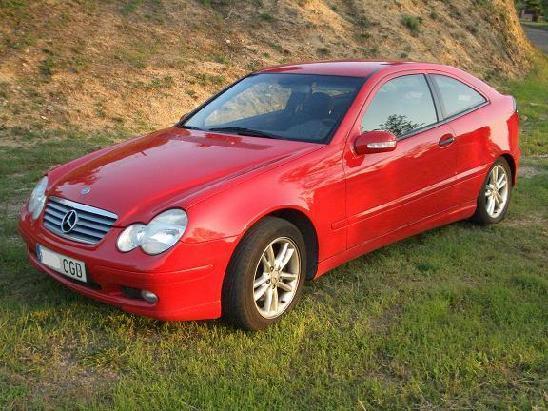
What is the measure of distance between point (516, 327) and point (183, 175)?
82.7 inches

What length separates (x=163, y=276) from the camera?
3.25m

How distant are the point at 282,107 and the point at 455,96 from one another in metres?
1.58

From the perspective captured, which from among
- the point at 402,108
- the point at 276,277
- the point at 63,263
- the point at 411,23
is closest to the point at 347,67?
the point at 402,108

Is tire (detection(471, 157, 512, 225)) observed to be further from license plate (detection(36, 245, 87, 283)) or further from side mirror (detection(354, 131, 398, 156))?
license plate (detection(36, 245, 87, 283))

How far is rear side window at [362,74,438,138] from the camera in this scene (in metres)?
4.46

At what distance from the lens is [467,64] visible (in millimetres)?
17734

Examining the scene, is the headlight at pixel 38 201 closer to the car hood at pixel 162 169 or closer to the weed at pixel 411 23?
the car hood at pixel 162 169

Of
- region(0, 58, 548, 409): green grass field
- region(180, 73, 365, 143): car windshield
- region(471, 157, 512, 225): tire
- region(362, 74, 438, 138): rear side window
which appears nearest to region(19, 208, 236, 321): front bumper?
region(0, 58, 548, 409): green grass field

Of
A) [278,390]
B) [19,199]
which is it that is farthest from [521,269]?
[19,199]

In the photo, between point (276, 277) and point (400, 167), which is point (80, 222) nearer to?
point (276, 277)

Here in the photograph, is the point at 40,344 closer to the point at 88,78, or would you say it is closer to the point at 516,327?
the point at 516,327

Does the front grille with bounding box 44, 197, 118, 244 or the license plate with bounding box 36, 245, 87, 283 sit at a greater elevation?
the front grille with bounding box 44, 197, 118, 244

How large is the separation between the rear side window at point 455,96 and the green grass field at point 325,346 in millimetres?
1218

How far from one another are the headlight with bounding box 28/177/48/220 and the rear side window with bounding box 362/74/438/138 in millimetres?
2130
